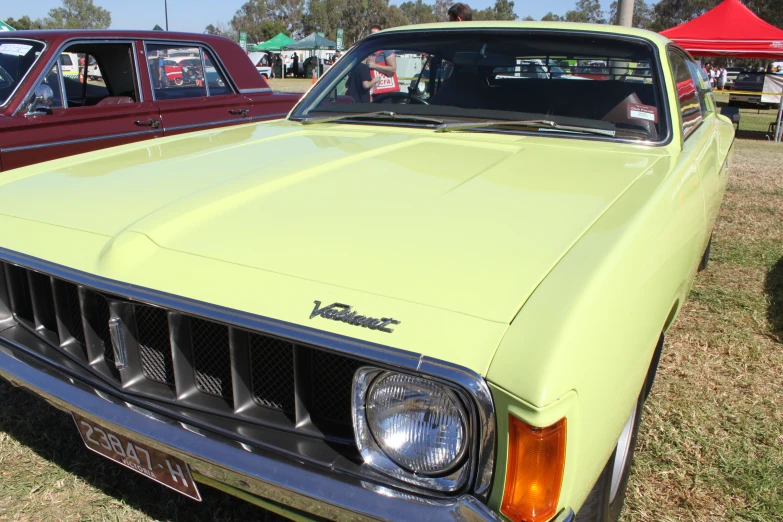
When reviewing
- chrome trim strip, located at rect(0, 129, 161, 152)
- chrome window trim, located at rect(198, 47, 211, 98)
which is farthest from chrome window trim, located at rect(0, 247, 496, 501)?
chrome window trim, located at rect(198, 47, 211, 98)

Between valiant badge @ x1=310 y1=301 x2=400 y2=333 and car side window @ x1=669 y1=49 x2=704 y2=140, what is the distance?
1864mm

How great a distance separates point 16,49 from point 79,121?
673mm

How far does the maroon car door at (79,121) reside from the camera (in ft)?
13.6

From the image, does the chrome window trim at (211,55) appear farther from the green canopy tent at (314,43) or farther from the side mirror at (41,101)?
the green canopy tent at (314,43)

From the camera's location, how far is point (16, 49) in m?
4.50

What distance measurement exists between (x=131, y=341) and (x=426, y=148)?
51.8 inches

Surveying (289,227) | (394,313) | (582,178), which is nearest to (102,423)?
(289,227)

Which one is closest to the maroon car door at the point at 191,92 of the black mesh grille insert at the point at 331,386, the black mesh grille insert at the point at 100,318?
the black mesh grille insert at the point at 100,318

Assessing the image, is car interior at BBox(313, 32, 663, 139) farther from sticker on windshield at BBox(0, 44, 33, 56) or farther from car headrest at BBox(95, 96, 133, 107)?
sticker on windshield at BBox(0, 44, 33, 56)

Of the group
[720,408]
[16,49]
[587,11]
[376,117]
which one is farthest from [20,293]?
[587,11]

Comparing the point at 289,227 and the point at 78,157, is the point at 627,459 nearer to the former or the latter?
the point at 289,227

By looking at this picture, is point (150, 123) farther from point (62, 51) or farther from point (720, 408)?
point (720, 408)

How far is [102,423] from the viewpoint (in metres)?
1.64

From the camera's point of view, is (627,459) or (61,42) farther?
(61,42)
